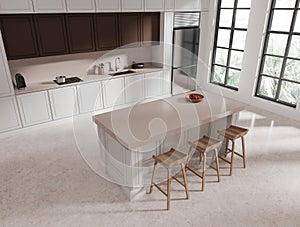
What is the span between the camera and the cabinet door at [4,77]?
3627 millimetres

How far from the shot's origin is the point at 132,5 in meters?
4.66

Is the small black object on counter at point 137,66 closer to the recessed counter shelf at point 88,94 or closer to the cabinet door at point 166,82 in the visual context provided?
the recessed counter shelf at point 88,94

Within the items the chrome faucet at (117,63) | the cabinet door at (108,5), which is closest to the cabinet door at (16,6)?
the cabinet door at (108,5)

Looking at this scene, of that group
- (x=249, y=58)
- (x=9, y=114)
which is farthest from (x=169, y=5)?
(x=9, y=114)

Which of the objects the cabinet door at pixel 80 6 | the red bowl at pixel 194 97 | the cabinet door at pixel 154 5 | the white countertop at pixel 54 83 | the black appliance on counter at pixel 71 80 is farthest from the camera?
the cabinet door at pixel 154 5

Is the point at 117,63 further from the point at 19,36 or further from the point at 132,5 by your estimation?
the point at 19,36

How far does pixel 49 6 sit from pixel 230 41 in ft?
13.1

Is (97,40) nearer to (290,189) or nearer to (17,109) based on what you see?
(17,109)

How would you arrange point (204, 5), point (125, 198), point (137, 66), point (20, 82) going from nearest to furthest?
point (125, 198) → point (20, 82) → point (137, 66) → point (204, 5)

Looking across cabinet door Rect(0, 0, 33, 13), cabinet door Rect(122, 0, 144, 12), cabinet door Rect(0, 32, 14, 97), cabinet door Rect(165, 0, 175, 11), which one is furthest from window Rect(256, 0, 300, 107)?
cabinet door Rect(0, 32, 14, 97)

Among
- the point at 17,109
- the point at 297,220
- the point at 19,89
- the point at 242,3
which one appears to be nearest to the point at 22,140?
the point at 17,109

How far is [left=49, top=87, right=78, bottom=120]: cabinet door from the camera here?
4.31 m

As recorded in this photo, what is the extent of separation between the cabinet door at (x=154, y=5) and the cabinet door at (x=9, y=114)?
3.10 metres

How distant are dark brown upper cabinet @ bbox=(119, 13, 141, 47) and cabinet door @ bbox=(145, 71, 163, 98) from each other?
2.66ft
